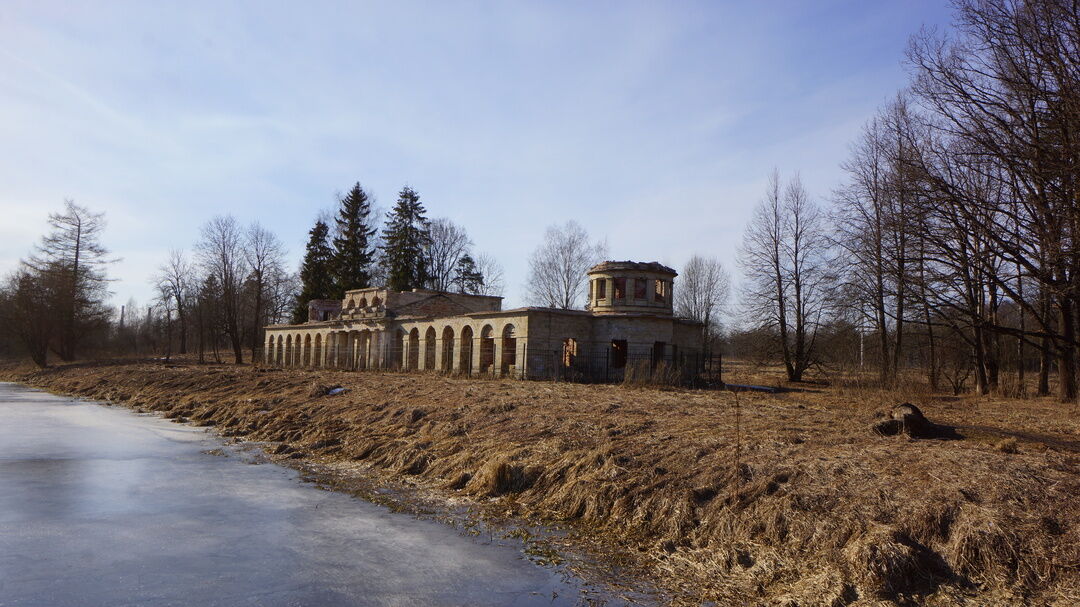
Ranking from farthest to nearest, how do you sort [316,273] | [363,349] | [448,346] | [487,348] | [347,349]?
[316,273] < [347,349] < [363,349] < [448,346] < [487,348]

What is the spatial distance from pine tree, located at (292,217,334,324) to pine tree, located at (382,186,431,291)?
5.60 metres

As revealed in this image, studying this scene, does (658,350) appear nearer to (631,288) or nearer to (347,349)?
(631,288)

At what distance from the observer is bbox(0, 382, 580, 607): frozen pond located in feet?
20.5

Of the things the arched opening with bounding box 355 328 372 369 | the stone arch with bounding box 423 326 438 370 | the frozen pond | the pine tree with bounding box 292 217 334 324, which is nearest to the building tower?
the stone arch with bounding box 423 326 438 370

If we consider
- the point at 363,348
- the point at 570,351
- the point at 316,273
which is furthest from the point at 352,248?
the point at 570,351

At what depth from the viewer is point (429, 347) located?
40312 millimetres

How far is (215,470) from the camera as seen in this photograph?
40.4 ft

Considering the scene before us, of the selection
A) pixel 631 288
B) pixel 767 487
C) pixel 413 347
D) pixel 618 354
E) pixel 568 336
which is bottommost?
pixel 767 487

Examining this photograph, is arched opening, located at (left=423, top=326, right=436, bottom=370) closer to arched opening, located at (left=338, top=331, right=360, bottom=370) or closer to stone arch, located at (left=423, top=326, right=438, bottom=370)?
stone arch, located at (left=423, top=326, right=438, bottom=370)

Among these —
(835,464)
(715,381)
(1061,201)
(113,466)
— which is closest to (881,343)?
(715,381)

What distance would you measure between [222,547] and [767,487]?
6.38m

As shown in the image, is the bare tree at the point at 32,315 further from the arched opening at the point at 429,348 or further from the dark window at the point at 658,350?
the dark window at the point at 658,350

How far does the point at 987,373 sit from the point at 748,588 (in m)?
26.8

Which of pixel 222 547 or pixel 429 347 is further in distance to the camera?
pixel 429 347
